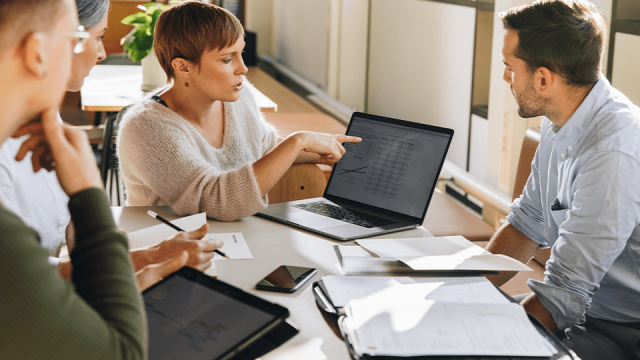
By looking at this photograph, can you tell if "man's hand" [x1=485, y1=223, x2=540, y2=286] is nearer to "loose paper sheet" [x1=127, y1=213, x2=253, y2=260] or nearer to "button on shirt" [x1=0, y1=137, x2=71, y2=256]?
"loose paper sheet" [x1=127, y1=213, x2=253, y2=260]

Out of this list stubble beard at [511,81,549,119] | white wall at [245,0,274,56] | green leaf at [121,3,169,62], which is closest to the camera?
stubble beard at [511,81,549,119]

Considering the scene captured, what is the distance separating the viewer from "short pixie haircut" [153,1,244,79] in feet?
5.52

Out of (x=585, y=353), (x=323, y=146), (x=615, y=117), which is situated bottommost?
(x=585, y=353)

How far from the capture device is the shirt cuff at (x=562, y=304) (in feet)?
4.09

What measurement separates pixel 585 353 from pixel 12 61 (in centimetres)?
120

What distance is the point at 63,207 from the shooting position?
1389 mm

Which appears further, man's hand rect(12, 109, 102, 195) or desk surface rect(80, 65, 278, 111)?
desk surface rect(80, 65, 278, 111)

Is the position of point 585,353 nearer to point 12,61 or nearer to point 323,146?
point 323,146

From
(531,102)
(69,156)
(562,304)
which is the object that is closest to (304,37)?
(531,102)

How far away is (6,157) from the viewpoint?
122cm

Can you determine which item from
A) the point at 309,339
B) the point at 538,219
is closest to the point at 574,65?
the point at 538,219

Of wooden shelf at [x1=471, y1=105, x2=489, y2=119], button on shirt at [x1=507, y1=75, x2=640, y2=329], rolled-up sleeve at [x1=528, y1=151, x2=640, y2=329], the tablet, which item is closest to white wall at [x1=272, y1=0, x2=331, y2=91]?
wooden shelf at [x1=471, y1=105, x2=489, y2=119]

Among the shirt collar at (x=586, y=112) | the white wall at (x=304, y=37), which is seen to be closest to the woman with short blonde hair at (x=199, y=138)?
the shirt collar at (x=586, y=112)

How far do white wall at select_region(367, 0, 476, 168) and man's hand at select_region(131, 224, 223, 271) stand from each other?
2388 mm
